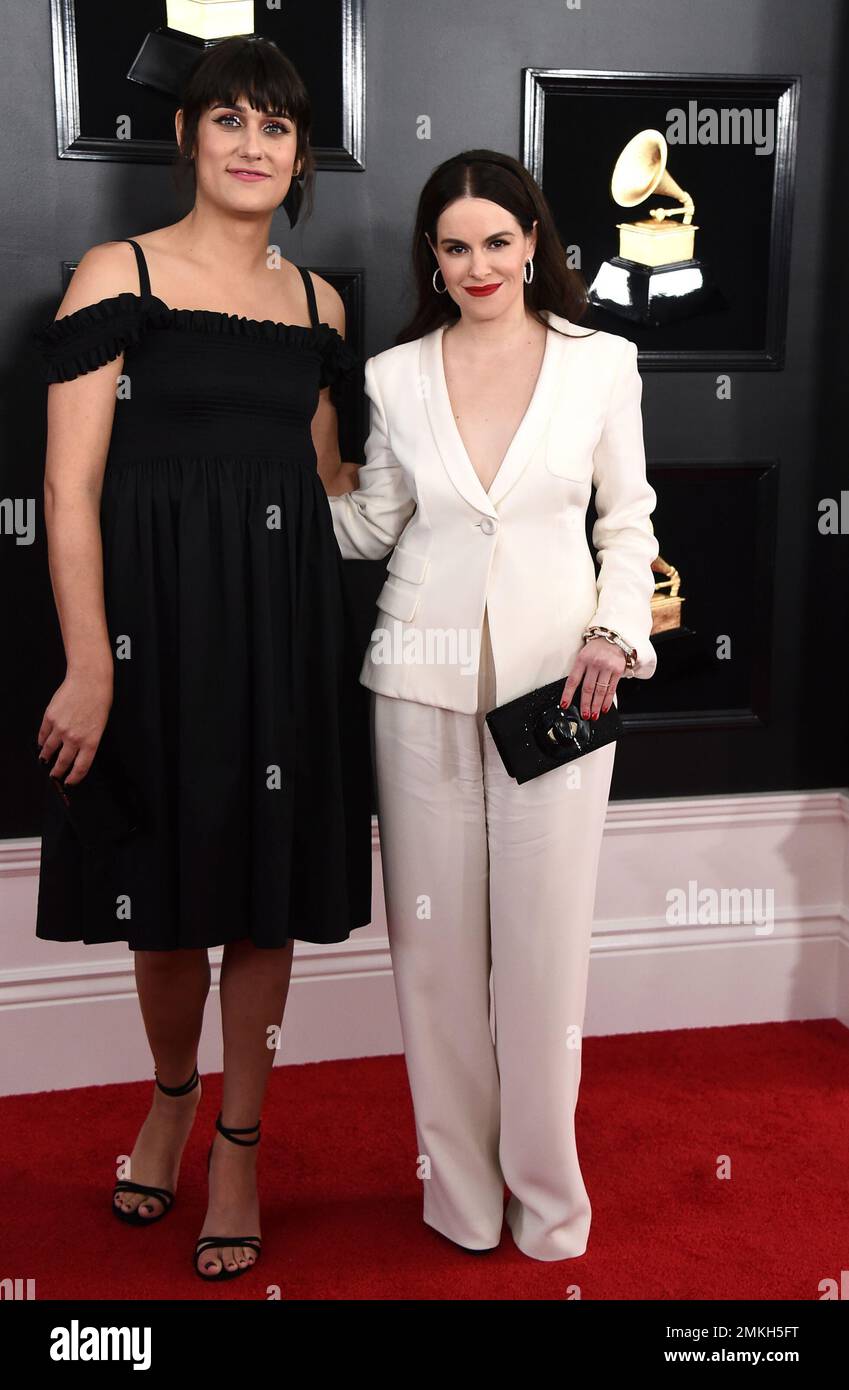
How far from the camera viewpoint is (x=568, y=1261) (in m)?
2.18

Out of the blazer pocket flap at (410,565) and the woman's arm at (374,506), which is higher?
the woman's arm at (374,506)

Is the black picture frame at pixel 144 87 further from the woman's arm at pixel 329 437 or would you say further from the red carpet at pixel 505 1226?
the red carpet at pixel 505 1226

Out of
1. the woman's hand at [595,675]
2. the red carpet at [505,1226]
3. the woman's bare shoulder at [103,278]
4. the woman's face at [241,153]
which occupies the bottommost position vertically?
the red carpet at [505,1226]

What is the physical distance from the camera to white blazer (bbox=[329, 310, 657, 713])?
1988mm

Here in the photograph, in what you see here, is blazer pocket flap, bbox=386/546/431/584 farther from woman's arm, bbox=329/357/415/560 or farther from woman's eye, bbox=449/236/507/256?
woman's eye, bbox=449/236/507/256

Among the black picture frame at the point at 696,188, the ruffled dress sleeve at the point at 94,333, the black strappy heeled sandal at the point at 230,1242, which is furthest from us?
the black picture frame at the point at 696,188

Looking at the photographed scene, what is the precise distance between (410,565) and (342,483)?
33 cm

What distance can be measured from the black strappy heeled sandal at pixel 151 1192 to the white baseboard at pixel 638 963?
0.50 meters

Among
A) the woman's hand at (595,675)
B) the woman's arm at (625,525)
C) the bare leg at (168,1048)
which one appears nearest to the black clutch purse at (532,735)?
the woman's hand at (595,675)

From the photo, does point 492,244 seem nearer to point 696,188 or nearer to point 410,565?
point 410,565

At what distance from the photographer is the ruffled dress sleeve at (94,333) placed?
191 centimetres

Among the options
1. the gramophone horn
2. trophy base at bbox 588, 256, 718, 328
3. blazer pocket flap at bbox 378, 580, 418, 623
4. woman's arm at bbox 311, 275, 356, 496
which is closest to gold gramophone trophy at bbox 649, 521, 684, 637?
trophy base at bbox 588, 256, 718, 328

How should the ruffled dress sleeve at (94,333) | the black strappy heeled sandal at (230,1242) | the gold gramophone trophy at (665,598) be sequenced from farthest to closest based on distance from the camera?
the gold gramophone trophy at (665,598), the black strappy heeled sandal at (230,1242), the ruffled dress sleeve at (94,333)

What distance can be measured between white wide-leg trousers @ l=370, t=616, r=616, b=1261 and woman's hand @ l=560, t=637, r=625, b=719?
129 mm
